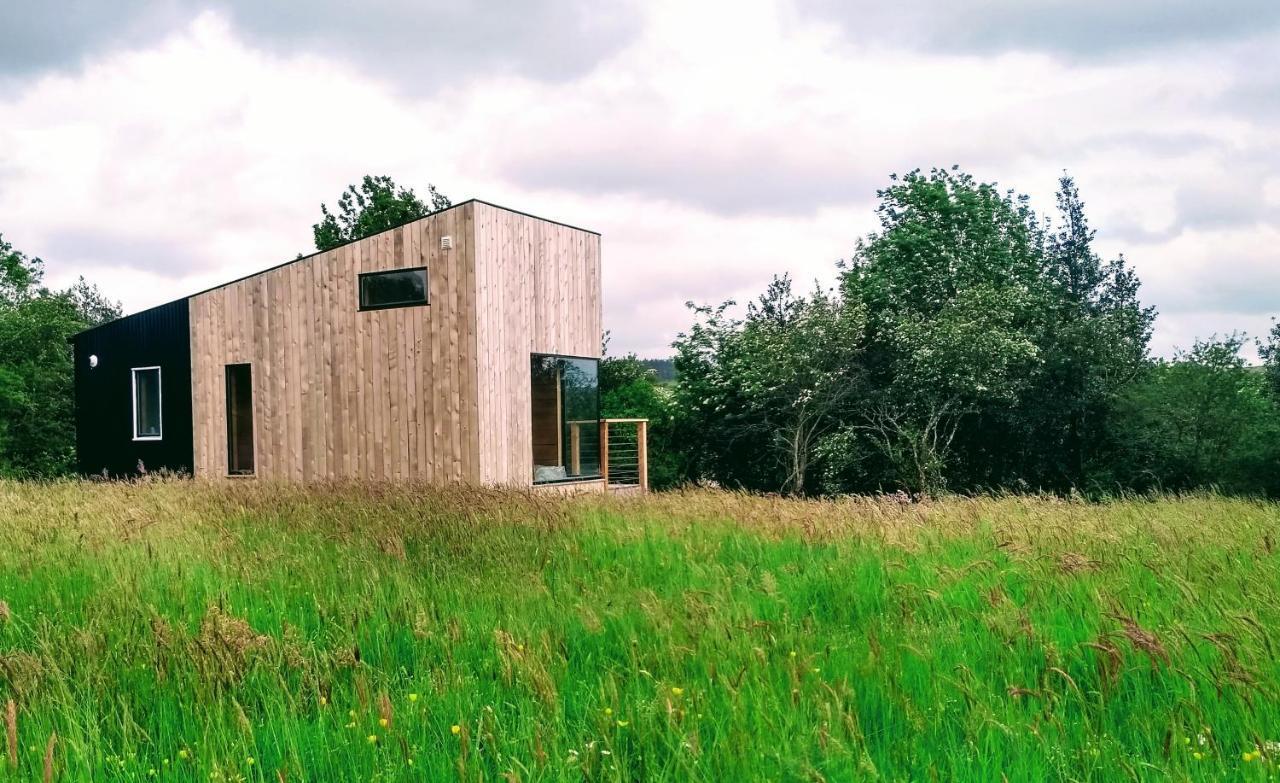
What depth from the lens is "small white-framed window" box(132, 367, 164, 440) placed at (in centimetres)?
1722

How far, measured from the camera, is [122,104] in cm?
1310

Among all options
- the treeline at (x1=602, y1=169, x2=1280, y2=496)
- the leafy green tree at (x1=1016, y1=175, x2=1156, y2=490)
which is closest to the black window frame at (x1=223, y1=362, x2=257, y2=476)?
the treeline at (x1=602, y1=169, x2=1280, y2=496)

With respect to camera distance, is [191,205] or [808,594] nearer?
[808,594]

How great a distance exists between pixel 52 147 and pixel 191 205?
927 cm

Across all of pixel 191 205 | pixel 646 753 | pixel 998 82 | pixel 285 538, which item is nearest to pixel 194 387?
pixel 191 205

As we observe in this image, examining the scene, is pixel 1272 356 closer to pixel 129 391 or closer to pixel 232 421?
pixel 232 421

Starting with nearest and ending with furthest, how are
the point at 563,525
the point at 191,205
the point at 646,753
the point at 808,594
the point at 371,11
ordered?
1. the point at 646,753
2. the point at 808,594
3. the point at 563,525
4. the point at 371,11
5. the point at 191,205

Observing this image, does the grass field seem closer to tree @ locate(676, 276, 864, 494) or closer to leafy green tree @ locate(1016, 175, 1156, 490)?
tree @ locate(676, 276, 864, 494)

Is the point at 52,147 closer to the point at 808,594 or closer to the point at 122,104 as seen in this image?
the point at 122,104

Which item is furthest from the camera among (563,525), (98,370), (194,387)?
(98,370)

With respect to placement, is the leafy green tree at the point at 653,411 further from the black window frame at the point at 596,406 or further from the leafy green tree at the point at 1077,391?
the leafy green tree at the point at 1077,391

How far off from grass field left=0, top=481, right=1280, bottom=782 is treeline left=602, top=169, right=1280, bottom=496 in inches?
519

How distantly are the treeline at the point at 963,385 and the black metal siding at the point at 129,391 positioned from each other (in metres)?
11.2

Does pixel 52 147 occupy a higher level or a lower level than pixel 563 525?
higher
